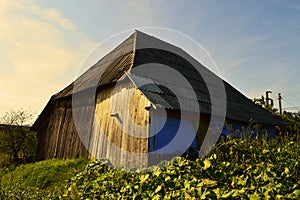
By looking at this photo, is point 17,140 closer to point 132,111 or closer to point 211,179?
point 132,111

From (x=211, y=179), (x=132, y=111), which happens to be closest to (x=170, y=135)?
(x=132, y=111)

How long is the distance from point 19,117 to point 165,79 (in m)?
9.63

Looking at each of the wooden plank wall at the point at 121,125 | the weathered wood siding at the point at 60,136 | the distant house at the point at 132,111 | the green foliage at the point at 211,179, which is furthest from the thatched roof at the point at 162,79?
the green foliage at the point at 211,179

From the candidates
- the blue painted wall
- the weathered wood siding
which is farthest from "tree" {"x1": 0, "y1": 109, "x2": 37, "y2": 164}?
the blue painted wall

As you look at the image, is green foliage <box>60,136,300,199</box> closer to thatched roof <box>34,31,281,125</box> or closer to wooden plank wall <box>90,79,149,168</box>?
thatched roof <box>34,31,281,125</box>

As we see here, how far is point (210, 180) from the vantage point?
256cm

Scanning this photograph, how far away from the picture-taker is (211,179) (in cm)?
265

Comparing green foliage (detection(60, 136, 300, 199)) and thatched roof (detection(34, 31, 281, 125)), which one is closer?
green foliage (detection(60, 136, 300, 199))

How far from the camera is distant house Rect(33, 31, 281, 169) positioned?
1103cm

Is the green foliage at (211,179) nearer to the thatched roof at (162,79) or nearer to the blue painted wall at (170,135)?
the thatched roof at (162,79)

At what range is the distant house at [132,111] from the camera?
434 inches

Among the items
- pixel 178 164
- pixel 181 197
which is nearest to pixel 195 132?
pixel 178 164

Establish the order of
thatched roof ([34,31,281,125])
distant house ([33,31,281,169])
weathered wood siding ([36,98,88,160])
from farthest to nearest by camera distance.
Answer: weathered wood siding ([36,98,88,160]) → thatched roof ([34,31,281,125]) → distant house ([33,31,281,169])

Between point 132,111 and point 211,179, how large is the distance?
29.3 ft
